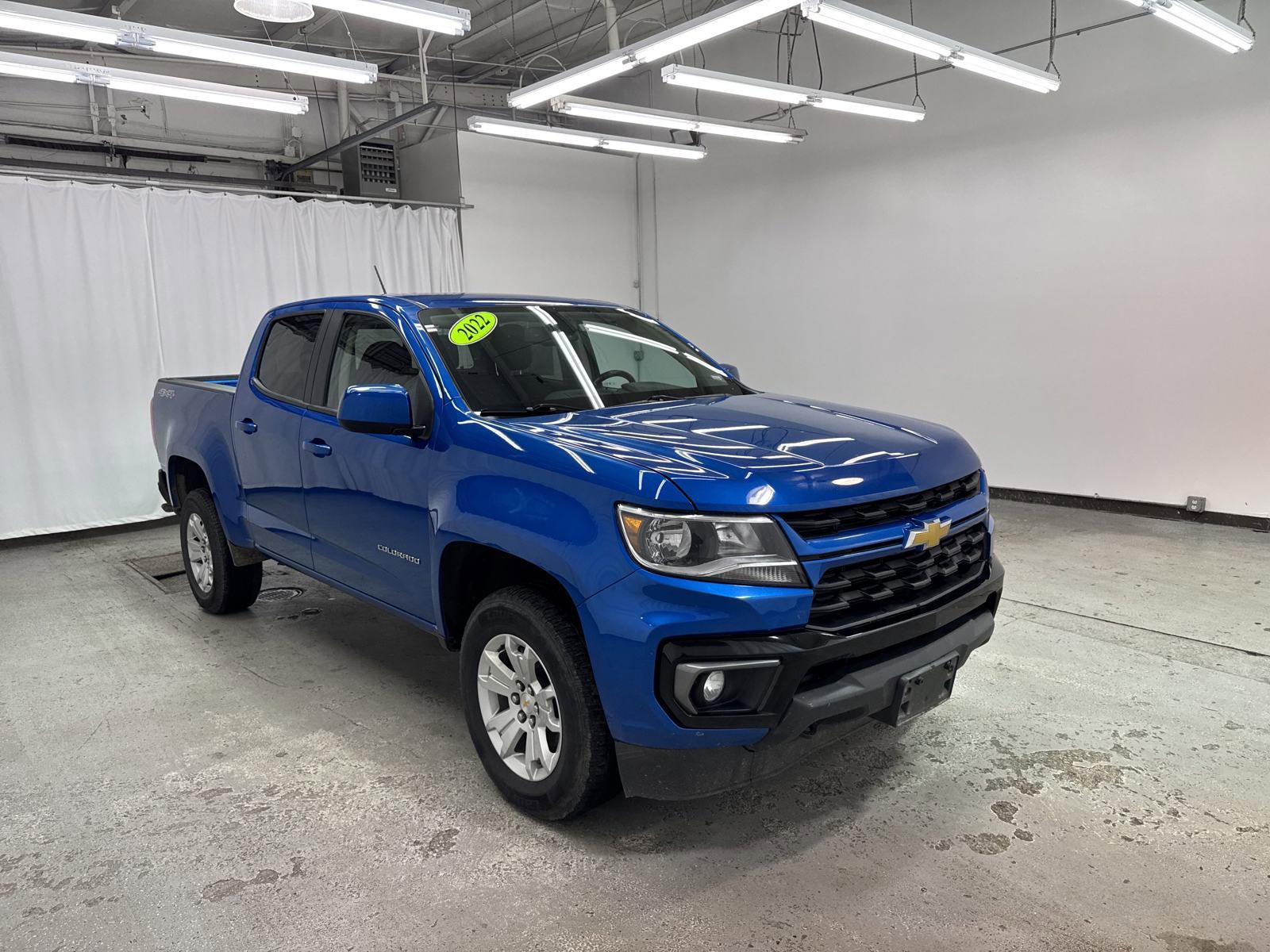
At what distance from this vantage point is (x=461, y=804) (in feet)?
8.99

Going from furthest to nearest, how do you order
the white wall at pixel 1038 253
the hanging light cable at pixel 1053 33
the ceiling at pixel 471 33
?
the ceiling at pixel 471 33 < the hanging light cable at pixel 1053 33 < the white wall at pixel 1038 253

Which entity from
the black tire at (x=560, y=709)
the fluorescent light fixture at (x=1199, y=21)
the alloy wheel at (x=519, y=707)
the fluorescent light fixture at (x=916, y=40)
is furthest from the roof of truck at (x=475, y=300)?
the fluorescent light fixture at (x=1199, y=21)

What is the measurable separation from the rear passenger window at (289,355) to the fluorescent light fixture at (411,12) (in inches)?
57.5

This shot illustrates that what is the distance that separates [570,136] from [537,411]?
542 centimetres

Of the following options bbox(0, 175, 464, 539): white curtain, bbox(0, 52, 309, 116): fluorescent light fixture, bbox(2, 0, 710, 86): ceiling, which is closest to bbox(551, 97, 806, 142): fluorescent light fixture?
bbox(2, 0, 710, 86): ceiling

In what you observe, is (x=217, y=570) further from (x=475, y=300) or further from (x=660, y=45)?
(x=660, y=45)

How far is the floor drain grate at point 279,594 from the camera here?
498cm

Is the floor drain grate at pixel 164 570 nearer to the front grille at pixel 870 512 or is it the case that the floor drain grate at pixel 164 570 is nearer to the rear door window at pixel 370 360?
the rear door window at pixel 370 360

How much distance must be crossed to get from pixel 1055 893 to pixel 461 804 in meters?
1.72

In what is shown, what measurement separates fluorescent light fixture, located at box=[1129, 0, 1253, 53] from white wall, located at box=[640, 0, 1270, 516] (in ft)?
3.30

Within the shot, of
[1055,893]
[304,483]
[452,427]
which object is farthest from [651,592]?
[304,483]

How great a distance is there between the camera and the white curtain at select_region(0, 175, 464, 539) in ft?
21.8

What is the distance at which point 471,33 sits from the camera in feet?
29.0

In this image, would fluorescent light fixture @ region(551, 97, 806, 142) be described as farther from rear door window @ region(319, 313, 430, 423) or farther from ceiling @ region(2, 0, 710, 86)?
rear door window @ region(319, 313, 430, 423)
